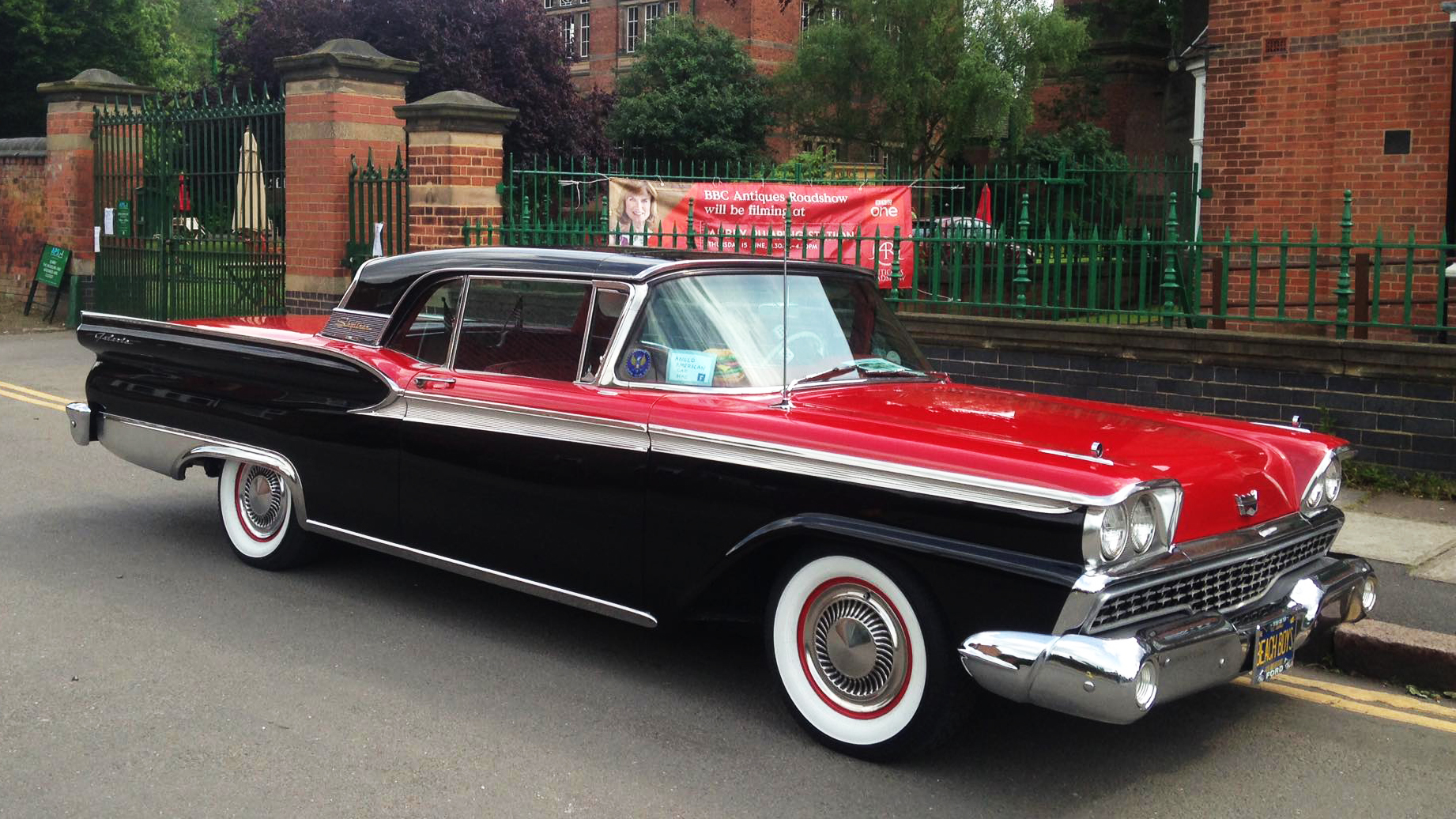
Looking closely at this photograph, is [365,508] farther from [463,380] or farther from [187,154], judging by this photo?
[187,154]

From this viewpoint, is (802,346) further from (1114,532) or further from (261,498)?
(261,498)

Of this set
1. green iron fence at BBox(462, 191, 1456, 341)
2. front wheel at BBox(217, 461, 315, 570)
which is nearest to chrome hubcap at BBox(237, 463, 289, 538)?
front wheel at BBox(217, 461, 315, 570)

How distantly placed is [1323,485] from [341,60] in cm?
1070

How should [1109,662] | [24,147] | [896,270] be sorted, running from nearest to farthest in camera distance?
[1109,662], [896,270], [24,147]

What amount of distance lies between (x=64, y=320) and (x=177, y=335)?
1324 centimetres

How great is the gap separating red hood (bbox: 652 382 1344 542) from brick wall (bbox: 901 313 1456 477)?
3462 mm

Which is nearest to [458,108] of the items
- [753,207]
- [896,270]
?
[753,207]

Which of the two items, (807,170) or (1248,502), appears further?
(807,170)

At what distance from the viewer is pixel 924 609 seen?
13.6ft

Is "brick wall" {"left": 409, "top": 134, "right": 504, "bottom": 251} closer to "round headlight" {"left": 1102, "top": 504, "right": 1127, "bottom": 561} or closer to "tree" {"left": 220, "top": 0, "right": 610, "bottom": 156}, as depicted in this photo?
"round headlight" {"left": 1102, "top": 504, "right": 1127, "bottom": 561}

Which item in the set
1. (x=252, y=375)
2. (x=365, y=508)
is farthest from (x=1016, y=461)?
(x=252, y=375)

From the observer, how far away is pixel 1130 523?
12.9 ft

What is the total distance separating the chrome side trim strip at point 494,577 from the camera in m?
4.98

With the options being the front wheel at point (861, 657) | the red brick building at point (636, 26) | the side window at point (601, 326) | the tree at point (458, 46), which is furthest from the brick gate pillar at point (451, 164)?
the red brick building at point (636, 26)
